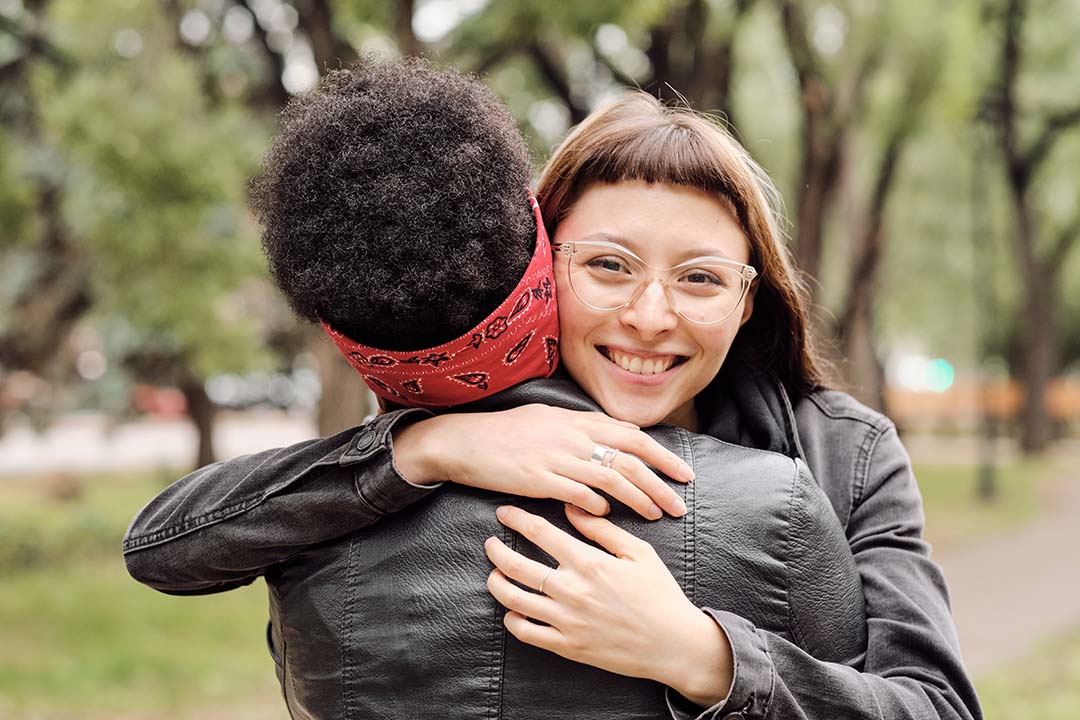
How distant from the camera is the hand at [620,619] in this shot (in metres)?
1.50

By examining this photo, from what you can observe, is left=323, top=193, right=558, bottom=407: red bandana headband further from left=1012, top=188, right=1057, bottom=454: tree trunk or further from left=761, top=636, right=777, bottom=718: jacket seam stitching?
left=1012, top=188, right=1057, bottom=454: tree trunk

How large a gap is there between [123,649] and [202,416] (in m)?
7.16

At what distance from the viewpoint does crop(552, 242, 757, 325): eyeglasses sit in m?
1.77

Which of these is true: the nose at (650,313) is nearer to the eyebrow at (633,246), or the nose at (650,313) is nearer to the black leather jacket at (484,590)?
the eyebrow at (633,246)

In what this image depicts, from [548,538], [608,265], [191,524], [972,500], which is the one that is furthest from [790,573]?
[972,500]

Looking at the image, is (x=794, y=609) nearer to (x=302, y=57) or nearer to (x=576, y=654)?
(x=576, y=654)

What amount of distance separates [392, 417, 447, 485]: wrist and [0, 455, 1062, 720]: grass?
493cm

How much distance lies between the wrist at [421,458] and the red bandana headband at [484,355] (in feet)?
0.23

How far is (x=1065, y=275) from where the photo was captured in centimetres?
2611

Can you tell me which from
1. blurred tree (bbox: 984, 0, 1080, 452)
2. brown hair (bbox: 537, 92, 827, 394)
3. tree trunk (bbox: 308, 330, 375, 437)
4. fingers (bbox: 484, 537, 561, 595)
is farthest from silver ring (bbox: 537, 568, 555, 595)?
blurred tree (bbox: 984, 0, 1080, 452)

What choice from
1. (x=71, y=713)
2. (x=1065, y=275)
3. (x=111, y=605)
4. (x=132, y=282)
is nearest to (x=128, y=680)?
(x=71, y=713)

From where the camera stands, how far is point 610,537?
5.14 feet

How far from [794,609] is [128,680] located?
6.10 metres

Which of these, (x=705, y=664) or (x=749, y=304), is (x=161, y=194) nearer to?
(x=749, y=304)
